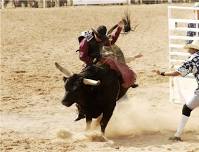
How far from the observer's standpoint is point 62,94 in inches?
469

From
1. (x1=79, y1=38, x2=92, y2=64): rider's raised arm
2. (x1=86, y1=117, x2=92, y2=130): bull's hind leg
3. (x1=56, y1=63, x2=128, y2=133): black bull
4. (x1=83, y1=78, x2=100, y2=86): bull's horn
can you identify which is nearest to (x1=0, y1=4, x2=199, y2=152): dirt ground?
(x1=86, y1=117, x2=92, y2=130): bull's hind leg

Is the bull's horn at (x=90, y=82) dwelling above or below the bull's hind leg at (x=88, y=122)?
above

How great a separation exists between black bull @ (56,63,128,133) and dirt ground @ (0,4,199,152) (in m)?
0.32

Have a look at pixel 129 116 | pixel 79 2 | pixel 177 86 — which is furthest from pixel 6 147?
pixel 79 2

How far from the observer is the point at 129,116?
9.73 m

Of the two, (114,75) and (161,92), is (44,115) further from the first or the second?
(161,92)

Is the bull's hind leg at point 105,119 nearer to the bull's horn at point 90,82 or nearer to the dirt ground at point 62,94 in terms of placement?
the dirt ground at point 62,94

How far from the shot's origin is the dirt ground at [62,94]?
8250mm

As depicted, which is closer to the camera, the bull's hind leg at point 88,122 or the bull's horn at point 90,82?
the bull's horn at point 90,82

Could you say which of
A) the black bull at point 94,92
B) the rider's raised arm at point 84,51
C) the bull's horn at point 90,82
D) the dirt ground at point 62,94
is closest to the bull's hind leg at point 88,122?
the black bull at point 94,92

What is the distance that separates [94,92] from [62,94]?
354 cm

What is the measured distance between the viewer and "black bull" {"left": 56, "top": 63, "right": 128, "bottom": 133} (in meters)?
8.20

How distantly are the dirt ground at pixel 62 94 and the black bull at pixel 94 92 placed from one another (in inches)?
12.4

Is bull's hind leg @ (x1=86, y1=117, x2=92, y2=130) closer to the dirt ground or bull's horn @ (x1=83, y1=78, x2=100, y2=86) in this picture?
the dirt ground
